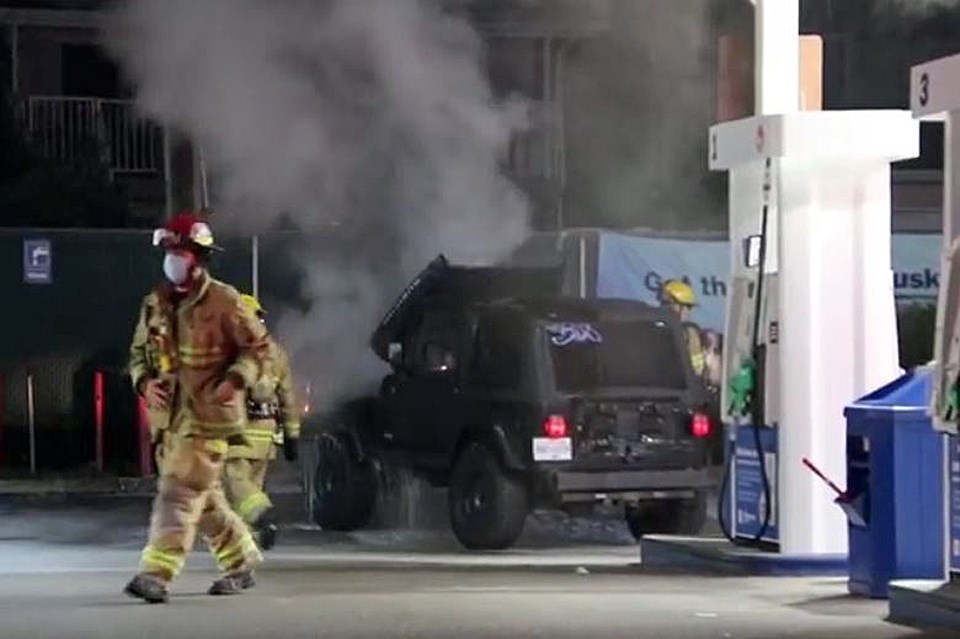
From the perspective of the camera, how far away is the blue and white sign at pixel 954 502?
10180 millimetres

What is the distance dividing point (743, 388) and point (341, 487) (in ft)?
16.3

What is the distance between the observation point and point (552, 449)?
1508 centimetres

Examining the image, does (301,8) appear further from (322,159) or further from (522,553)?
(522,553)

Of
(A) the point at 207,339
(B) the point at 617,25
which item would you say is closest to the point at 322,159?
(B) the point at 617,25

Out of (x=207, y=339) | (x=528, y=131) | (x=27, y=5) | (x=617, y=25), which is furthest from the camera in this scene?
(x=27, y=5)

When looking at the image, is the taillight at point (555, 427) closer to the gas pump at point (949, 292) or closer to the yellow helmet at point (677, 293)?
the gas pump at point (949, 292)

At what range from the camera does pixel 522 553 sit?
1539cm

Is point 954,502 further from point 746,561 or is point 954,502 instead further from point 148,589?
point 148,589

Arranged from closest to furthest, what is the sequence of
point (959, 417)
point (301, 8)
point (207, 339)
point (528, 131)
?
point (959, 417), point (207, 339), point (301, 8), point (528, 131)

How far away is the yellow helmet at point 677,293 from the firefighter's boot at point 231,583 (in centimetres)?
960

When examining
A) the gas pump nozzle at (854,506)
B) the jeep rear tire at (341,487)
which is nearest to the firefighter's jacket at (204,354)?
the gas pump nozzle at (854,506)

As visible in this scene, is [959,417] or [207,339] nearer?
[959,417]

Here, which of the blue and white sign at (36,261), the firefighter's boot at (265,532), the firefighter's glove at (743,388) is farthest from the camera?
the blue and white sign at (36,261)

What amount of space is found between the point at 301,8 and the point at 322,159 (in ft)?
4.59
